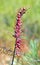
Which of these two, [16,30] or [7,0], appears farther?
[7,0]

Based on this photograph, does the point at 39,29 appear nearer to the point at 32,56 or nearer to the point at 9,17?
the point at 9,17

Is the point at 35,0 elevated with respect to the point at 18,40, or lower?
elevated

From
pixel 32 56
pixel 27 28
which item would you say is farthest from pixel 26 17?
pixel 32 56

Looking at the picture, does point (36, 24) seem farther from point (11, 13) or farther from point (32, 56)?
point (32, 56)

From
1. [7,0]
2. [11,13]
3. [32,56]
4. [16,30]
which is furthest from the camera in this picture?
[7,0]

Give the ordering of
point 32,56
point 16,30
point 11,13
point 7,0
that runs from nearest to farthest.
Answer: point 16,30 < point 32,56 < point 11,13 < point 7,0

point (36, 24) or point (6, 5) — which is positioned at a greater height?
point (6, 5)

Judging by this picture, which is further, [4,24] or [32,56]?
[4,24]

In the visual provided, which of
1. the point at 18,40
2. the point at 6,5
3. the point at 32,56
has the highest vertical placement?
the point at 6,5

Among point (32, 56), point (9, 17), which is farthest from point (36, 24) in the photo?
point (32, 56)
